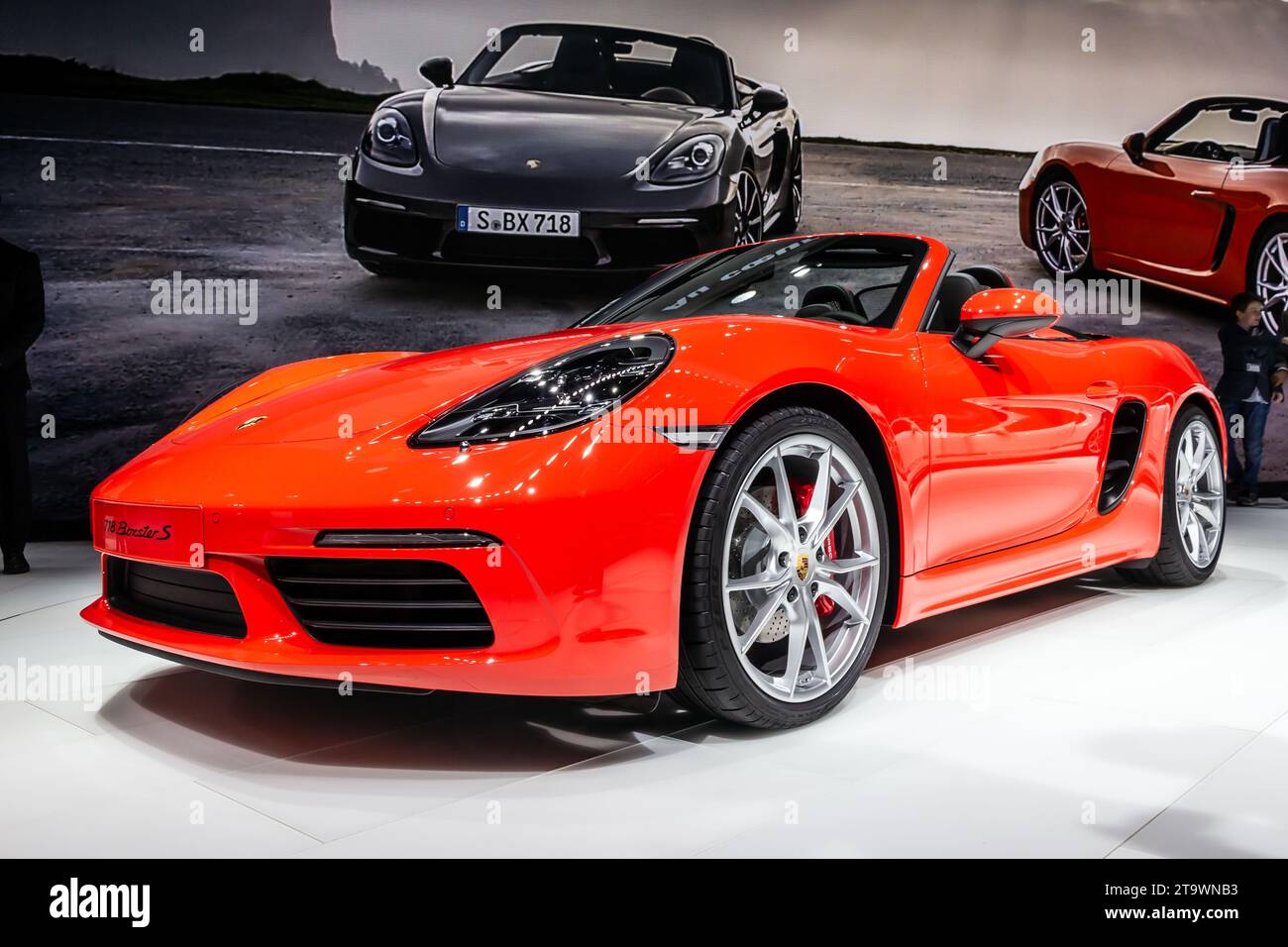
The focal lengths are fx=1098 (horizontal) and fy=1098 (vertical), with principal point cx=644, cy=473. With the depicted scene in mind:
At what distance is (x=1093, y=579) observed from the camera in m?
4.25

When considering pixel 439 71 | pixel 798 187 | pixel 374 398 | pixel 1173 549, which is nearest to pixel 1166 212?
pixel 798 187

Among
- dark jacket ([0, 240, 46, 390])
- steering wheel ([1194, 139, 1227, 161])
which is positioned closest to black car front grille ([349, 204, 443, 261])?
dark jacket ([0, 240, 46, 390])

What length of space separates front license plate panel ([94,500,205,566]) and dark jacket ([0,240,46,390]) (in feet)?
8.38

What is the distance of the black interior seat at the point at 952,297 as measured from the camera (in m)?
3.17

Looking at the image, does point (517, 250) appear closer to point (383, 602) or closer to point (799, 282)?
point (799, 282)

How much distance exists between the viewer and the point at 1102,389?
11.2 ft

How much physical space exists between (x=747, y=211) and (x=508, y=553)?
3965mm

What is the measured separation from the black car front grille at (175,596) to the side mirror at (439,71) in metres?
3.65

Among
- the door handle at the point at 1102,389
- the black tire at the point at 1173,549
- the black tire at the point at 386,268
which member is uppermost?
the black tire at the point at 386,268

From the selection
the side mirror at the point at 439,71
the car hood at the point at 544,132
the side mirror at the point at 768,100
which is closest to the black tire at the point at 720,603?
the car hood at the point at 544,132

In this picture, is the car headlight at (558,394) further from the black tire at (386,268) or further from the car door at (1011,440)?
the black tire at (386,268)

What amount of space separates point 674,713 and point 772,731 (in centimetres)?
25

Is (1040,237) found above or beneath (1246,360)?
above
